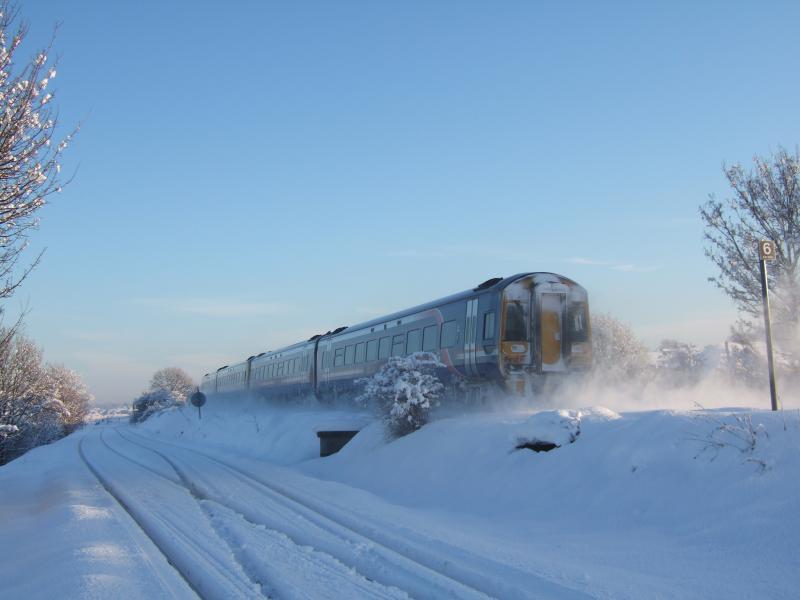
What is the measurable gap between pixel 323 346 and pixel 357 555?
21.2 metres

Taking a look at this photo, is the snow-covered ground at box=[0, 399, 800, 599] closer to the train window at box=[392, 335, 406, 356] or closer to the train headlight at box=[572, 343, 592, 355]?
the train headlight at box=[572, 343, 592, 355]

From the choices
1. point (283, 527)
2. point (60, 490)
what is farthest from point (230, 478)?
point (283, 527)

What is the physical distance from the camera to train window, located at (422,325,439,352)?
18.7 m

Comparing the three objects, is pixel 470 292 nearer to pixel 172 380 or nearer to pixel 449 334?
pixel 449 334

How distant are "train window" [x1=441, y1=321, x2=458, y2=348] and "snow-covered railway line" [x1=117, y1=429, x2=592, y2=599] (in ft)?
23.8

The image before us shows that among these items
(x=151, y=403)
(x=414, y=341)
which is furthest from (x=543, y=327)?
(x=151, y=403)

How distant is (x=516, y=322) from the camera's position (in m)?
16.4

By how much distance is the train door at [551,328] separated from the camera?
1672 centimetres

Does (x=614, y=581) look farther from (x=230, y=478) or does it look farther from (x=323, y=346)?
(x=323, y=346)

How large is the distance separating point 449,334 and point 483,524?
32.0 ft

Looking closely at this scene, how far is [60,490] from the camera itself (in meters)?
13.1

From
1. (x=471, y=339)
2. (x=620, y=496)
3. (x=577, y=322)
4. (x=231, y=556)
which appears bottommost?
(x=231, y=556)

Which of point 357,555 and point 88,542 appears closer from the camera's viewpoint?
point 357,555

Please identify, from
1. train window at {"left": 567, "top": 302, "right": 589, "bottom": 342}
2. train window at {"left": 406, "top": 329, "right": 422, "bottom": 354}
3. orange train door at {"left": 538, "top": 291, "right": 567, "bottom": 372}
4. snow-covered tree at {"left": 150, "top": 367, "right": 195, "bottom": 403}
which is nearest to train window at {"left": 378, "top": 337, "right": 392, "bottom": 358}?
train window at {"left": 406, "top": 329, "right": 422, "bottom": 354}
